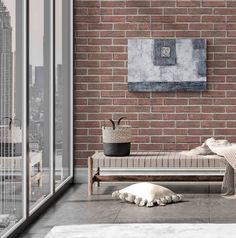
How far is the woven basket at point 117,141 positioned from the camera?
6.59m

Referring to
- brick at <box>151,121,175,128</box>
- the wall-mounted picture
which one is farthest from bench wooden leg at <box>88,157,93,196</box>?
the wall-mounted picture

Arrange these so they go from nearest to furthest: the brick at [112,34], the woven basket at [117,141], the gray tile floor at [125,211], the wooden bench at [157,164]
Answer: the gray tile floor at [125,211]
the wooden bench at [157,164]
the woven basket at [117,141]
the brick at [112,34]

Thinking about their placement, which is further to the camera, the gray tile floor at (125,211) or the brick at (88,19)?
the brick at (88,19)

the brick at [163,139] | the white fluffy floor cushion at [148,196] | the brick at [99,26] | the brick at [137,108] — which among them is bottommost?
the white fluffy floor cushion at [148,196]

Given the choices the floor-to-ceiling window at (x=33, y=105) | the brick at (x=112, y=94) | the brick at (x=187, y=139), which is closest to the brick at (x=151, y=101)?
the brick at (x=112, y=94)

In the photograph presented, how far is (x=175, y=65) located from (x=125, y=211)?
243 cm

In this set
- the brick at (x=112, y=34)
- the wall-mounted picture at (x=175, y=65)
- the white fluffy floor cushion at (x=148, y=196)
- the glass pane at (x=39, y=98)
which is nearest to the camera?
the glass pane at (x=39, y=98)

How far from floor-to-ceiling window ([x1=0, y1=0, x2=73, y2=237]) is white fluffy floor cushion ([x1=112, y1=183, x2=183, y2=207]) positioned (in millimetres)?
772

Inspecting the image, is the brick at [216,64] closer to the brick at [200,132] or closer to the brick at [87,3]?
the brick at [200,132]

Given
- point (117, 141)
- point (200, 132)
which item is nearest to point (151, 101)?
point (200, 132)

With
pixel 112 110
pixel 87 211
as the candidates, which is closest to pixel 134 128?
pixel 112 110

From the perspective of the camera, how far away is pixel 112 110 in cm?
753

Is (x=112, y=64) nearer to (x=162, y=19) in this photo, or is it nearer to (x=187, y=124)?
(x=162, y=19)

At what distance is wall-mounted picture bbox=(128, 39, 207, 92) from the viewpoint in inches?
292
